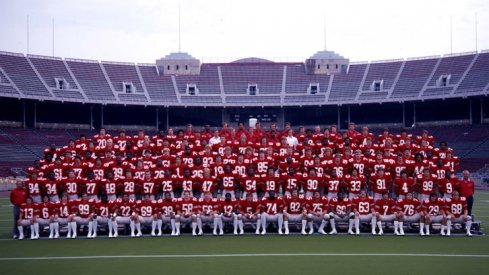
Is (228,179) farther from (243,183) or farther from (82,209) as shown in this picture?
(82,209)

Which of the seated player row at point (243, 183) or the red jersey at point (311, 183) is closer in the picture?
the seated player row at point (243, 183)

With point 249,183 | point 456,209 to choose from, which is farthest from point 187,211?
point 456,209

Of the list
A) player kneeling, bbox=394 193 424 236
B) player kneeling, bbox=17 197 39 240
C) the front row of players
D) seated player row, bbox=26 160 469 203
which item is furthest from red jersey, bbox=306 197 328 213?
player kneeling, bbox=17 197 39 240

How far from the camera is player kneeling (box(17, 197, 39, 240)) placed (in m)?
13.5

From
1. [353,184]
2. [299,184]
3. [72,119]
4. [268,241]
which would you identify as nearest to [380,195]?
[353,184]

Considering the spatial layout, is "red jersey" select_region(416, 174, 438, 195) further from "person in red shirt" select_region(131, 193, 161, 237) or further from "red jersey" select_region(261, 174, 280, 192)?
"person in red shirt" select_region(131, 193, 161, 237)

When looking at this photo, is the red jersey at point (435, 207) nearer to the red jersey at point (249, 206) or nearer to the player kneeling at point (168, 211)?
the red jersey at point (249, 206)

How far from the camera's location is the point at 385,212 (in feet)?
45.0

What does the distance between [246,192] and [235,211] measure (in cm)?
57

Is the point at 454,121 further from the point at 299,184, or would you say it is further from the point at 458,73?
the point at 299,184

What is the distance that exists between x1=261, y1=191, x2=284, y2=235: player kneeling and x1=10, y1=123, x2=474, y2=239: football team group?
2 centimetres

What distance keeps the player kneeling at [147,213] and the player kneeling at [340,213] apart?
171 inches

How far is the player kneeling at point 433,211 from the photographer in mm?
13312

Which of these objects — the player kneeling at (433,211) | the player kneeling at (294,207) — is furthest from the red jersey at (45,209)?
the player kneeling at (433,211)
